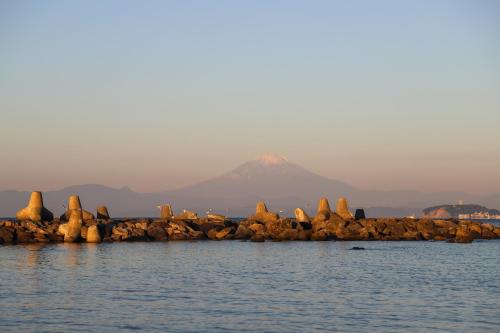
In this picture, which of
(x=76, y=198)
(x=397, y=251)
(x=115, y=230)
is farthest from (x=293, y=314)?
(x=76, y=198)

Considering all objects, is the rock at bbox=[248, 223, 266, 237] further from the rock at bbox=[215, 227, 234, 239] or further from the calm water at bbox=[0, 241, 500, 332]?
the calm water at bbox=[0, 241, 500, 332]

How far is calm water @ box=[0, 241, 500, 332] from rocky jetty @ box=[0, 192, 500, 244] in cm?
1529

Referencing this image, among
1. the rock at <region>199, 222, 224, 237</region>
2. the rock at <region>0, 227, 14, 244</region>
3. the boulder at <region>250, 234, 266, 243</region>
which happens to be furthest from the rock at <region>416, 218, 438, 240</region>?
the rock at <region>0, 227, 14, 244</region>

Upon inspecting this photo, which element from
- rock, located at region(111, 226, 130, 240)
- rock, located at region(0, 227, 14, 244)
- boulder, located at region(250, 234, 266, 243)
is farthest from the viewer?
boulder, located at region(250, 234, 266, 243)

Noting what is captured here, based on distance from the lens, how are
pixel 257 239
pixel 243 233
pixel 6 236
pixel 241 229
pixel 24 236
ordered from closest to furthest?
1. pixel 6 236
2. pixel 24 236
3. pixel 257 239
4. pixel 243 233
5. pixel 241 229

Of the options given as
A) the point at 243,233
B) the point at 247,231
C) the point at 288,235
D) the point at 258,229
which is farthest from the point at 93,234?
the point at 288,235

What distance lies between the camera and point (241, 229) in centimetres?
8956

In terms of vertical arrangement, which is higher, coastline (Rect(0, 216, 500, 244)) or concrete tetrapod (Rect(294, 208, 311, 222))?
concrete tetrapod (Rect(294, 208, 311, 222))

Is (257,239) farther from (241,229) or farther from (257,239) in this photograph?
(241,229)

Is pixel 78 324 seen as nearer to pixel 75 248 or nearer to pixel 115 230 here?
pixel 75 248

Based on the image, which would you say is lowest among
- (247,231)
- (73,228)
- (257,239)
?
(257,239)

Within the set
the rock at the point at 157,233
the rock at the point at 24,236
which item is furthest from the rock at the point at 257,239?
the rock at the point at 24,236

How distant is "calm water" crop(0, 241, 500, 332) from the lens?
28703 mm

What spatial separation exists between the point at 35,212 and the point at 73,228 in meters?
10.7
